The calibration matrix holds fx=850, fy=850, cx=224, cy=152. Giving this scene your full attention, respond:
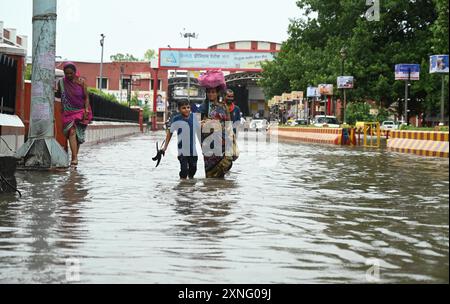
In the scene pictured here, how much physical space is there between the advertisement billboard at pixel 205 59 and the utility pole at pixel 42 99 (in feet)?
192

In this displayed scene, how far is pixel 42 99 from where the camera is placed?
1327cm

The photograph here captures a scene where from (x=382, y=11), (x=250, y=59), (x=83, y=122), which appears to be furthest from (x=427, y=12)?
(x=83, y=122)

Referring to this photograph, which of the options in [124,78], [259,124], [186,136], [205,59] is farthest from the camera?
[124,78]

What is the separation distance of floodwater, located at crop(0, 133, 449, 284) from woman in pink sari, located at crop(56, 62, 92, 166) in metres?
1.89

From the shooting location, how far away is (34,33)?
1318 cm

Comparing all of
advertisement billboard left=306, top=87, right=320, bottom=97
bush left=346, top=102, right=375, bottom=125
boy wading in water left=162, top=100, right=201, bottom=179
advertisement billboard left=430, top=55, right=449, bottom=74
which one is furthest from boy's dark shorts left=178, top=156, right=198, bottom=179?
bush left=346, top=102, right=375, bottom=125

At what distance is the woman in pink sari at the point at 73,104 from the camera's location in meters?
13.7

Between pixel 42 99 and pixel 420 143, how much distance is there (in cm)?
1517

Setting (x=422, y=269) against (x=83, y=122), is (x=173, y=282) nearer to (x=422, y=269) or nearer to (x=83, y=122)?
(x=422, y=269)

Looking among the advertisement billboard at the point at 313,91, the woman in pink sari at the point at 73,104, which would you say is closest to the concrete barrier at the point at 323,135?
the advertisement billboard at the point at 313,91

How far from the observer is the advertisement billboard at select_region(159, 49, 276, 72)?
236ft

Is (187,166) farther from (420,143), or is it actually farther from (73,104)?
(420,143)

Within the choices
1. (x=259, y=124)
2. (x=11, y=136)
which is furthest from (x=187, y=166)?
(x=259, y=124)
